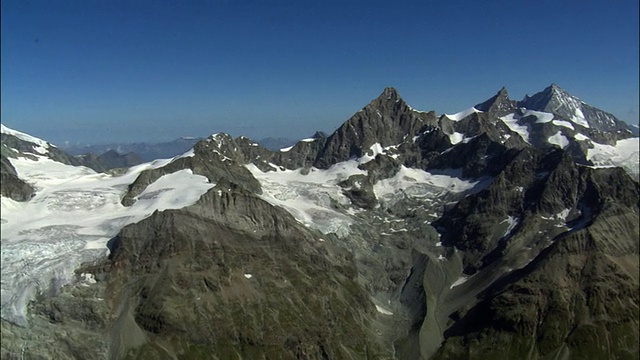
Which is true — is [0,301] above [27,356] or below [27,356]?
above

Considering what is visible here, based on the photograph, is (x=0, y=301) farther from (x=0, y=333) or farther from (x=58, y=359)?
(x=58, y=359)

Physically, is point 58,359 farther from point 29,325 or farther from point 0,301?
point 0,301

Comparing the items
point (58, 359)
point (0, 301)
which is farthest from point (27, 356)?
point (0, 301)

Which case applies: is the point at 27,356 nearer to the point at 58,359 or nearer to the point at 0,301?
the point at 58,359

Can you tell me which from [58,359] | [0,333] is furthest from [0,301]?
[58,359]

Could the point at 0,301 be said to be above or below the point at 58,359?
above
